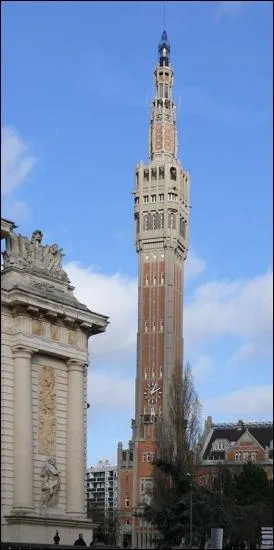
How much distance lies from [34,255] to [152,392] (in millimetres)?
58820

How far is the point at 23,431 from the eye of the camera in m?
27.8

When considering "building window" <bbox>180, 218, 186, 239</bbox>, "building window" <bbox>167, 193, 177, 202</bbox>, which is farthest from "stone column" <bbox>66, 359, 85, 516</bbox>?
"building window" <bbox>180, 218, 186, 239</bbox>

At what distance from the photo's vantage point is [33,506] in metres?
27.8

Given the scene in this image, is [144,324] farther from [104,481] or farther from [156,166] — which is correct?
[104,481]

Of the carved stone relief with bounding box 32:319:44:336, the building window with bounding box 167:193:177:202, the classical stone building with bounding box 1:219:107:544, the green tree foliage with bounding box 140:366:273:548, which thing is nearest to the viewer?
the green tree foliage with bounding box 140:366:273:548

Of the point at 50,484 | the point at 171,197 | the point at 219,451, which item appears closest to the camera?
the point at 50,484

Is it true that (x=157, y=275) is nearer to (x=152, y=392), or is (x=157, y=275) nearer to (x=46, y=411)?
(x=152, y=392)

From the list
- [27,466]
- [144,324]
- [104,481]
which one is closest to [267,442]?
[27,466]

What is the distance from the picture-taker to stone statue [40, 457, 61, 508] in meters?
28.5

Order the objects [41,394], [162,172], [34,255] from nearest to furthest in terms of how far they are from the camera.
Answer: [41,394]
[34,255]
[162,172]

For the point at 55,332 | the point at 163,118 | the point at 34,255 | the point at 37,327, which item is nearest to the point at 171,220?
the point at 163,118

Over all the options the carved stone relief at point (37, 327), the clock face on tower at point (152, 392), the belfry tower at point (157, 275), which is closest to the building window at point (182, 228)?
the belfry tower at point (157, 275)

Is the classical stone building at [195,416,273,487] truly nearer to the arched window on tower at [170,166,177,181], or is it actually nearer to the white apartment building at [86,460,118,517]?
the arched window on tower at [170,166,177,181]

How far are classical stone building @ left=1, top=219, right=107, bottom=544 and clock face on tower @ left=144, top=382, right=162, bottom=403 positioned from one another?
5688cm
